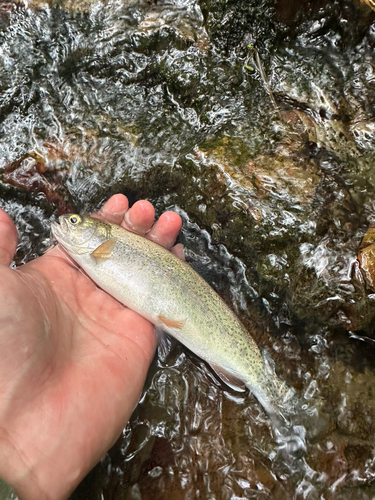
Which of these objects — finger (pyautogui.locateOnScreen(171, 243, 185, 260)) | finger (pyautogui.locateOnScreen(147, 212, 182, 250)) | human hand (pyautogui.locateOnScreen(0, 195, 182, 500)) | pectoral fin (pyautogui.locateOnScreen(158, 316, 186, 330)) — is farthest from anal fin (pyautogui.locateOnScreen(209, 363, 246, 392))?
finger (pyautogui.locateOnScreen(147, 212, 182, 250))

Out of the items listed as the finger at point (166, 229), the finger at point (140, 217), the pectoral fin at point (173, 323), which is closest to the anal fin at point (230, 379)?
the pectoral fin at point (173, 323)

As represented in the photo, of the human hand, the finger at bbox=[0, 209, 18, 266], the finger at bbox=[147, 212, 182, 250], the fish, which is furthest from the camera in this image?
the finger at bbox=[147, 212, 182, 250]

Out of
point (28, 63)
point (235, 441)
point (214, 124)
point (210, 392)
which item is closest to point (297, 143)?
point (214, 124)

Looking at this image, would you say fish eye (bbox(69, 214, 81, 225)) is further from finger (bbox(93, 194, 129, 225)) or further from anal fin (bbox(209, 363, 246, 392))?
anal fin (bbox(209, 363, 246, 392))

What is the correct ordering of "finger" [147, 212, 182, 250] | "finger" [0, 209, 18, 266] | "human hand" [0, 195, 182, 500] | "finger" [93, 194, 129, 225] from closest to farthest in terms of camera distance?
1. "human hand" [0, 195, 182, 500]
2. "finger" [0, 209, 18, 266]
3. "finger" [147, 212, 182, 250]
4. "finger" [93, 194, 129, 225]

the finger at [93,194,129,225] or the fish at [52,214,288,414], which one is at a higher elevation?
the finger at [93,194,129,225]

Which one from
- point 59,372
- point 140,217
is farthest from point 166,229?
point 59,372

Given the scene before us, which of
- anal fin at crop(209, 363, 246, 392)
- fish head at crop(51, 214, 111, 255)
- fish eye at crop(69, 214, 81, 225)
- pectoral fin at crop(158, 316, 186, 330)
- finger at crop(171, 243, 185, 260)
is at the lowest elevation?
anal fin at crop(209, 363, 246, 392)

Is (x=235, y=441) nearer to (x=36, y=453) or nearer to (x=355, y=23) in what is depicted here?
(x=36, y=453)
